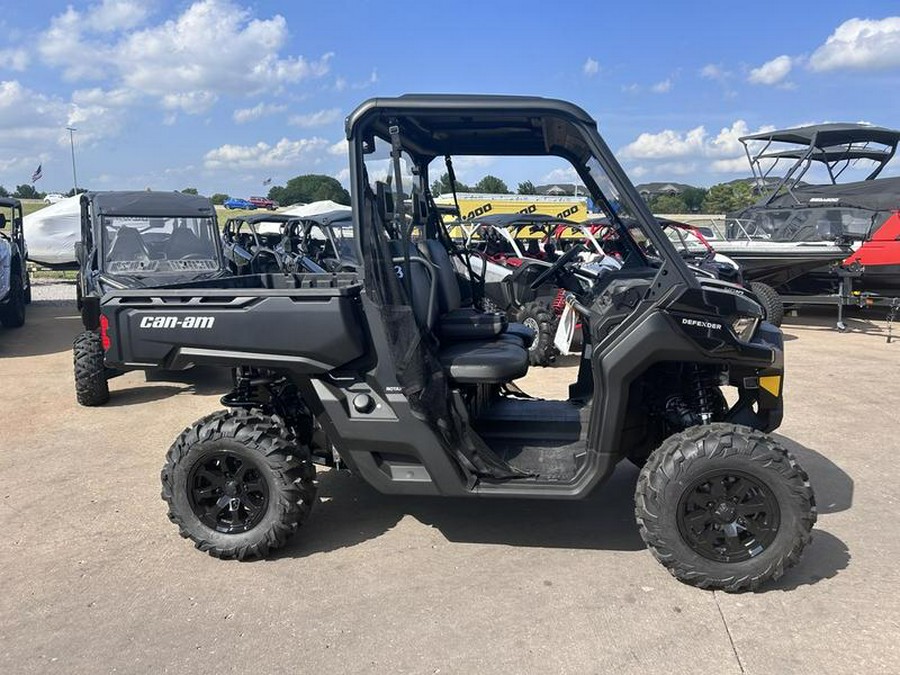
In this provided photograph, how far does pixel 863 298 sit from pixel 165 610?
1047cm

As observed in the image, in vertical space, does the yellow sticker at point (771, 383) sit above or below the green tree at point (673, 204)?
below

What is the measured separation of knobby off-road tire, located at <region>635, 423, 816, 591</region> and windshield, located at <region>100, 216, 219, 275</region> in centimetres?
724

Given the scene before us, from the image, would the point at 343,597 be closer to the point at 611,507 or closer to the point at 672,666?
the point at 672,666

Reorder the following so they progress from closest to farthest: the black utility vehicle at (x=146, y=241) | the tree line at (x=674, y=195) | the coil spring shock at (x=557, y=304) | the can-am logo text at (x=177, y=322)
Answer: the can-am logo text at (x=177, y=322)
the black utility vehicle at (x=146, y=241)
the coil spring shock at (x=557, y=304)
the tree line at (x=674, y=195)

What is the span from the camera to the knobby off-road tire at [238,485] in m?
3.50

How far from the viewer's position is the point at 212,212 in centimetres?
971

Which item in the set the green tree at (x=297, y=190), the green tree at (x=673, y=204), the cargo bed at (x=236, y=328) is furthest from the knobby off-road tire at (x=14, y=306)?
the green tree at (x=297, y=190)

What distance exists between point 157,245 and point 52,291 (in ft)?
34.6

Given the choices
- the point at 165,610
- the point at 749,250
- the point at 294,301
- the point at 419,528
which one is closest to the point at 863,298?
the point at 749,250

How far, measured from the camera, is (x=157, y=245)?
30.0ft

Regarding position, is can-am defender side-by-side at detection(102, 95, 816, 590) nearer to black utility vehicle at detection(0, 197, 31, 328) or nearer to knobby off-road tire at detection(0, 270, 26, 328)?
black utility vehicle at detection(0, 197, 31, 328)

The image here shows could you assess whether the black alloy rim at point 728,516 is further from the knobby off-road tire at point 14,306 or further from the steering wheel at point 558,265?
the knobby off-road tire at point 14,306

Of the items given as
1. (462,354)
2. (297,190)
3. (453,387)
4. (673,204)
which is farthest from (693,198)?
(453,387)

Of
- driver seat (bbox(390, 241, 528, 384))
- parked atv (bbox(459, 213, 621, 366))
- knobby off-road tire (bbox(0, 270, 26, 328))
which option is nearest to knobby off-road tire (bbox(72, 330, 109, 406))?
parked atv (bbox(459, 213, 621, 366))
